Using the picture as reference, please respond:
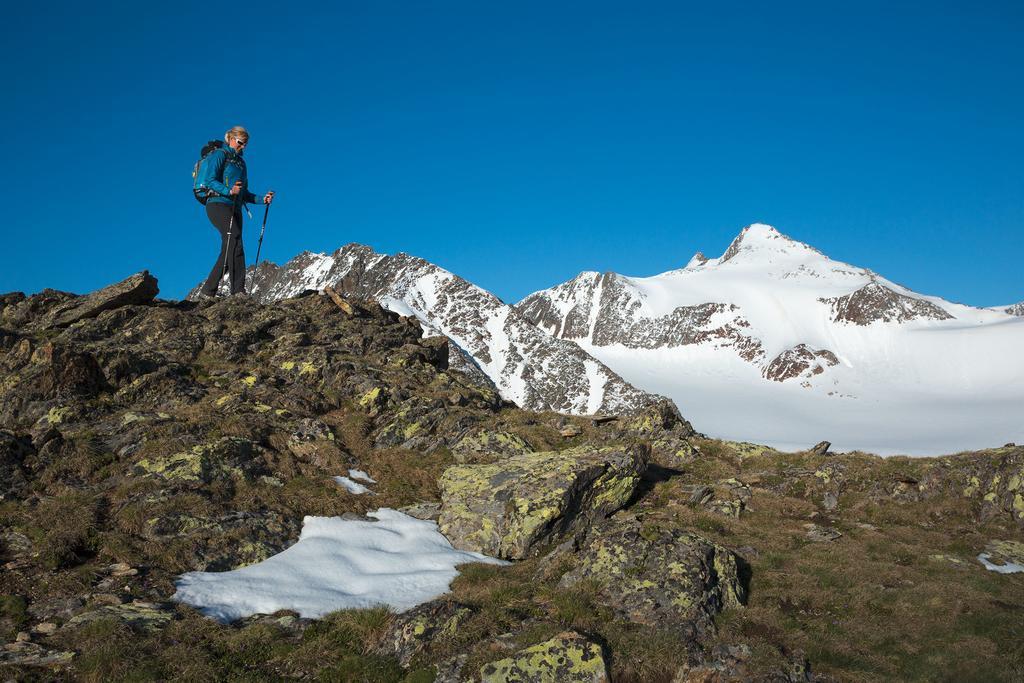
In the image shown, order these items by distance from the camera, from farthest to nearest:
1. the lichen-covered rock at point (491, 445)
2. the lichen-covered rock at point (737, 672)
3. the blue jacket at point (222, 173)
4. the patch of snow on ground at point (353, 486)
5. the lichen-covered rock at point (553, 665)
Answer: the blue jacket at point (222, 173), the lichen-covered rock at point (491, 445), the patch of snow on ground at point (353, 486), the lichen-covered rock at point (737, 672), the lichen-covered rock at point (553, 665)

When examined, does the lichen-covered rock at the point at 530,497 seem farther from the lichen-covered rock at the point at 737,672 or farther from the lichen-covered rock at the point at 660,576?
the lichen-covered rock at the point at 737,672

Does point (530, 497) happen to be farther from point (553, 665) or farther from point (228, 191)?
point (228, 191)

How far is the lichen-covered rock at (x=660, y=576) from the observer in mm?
12008

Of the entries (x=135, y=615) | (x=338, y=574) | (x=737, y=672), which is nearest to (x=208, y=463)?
(x=338, y=574)

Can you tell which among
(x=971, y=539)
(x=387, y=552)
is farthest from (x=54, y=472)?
(x=971, y=539)

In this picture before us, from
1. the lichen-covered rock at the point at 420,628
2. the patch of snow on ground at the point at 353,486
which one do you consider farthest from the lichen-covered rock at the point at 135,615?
the patch of snow on ground at the point at 353,486

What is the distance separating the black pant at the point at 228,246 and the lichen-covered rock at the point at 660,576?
21.6m

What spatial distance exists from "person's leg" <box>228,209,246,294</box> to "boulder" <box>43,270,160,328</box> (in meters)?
5.71

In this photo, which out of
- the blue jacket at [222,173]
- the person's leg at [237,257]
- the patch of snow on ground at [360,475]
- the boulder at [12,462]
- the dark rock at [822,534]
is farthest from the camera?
the person's leg at [237,257]

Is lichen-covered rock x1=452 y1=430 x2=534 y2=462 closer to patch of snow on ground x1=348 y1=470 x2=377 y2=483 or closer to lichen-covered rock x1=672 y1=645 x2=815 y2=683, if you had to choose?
patch of snow on ground x1=348 y1=470 x2=377 y2=483

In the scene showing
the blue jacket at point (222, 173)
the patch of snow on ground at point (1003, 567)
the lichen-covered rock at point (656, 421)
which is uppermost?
the blue jacket at point (222, 173)

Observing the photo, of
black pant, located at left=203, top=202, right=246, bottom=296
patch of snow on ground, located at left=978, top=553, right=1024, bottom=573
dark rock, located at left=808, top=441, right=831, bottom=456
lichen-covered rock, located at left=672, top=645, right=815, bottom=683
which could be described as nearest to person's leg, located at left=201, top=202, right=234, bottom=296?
black pant, located at left=203, top=202, right=246, bottom=296

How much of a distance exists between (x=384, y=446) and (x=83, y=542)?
1042 cm

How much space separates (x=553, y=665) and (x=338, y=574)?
236 inches
